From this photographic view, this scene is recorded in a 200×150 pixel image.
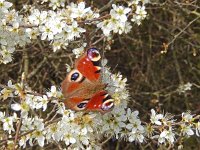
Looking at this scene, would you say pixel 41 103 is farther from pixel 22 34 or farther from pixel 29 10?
pixel 29 10

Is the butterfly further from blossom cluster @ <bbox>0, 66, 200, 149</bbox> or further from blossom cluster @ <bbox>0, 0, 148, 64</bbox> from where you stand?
blossom cluster @ <bbox>0, 0, 148, 64</bbox>

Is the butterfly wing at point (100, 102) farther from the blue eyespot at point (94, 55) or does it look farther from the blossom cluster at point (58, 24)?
the blossom cluster at point (58, 24)

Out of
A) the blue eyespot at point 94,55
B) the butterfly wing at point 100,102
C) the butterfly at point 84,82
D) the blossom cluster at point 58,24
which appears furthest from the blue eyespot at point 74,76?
the blossom cluster at point 58,24

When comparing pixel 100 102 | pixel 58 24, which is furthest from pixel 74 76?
pixel 58 24

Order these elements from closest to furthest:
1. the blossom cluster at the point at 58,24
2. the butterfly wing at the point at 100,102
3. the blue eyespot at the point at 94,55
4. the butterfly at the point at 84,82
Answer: the butterfly wing at the point at 100,102, the butterfly at the point at 84,82, the blue eyespot at the point at 94,55, the blossom cluster at the point at 58,24

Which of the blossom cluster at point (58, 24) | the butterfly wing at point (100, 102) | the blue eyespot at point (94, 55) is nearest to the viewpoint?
the butterfly wing at point (100, 102)

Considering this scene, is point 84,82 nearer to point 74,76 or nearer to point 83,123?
point 74,76

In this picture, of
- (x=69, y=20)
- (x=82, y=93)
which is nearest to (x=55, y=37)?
(x=69, y=20)

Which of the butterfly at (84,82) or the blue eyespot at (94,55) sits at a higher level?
the blue eyespot at (94,55)

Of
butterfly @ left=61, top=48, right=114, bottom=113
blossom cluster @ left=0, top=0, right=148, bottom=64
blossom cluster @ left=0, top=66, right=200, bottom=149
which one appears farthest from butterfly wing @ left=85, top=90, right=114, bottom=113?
blossom cluster @ left=0, top=0, right=148, bottom=64

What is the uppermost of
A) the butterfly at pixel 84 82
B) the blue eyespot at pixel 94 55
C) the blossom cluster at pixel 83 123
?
the blue eyespot at pixel 94 55
